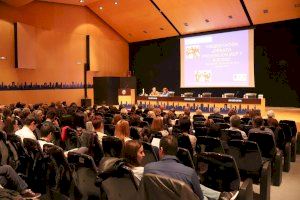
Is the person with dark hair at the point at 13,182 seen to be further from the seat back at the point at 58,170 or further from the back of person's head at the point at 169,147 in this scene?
the back of person's head at the point at 169,147

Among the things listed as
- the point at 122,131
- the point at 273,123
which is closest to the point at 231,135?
the point at 273,123

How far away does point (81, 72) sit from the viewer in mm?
17484

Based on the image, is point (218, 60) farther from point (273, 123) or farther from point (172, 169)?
point (172, 169)

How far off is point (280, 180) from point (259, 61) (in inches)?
403

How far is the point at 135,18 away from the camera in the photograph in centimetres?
1723

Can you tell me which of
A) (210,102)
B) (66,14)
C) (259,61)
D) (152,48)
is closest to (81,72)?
(66,14)

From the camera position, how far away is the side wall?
14.1 m

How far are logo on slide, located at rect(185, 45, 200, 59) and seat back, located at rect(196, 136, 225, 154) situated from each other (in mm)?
12182

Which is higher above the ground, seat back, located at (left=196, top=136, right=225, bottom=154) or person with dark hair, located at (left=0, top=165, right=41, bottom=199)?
seat back, located at (left=196, top=136, right=225, bottom=154)

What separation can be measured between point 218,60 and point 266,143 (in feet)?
36.0

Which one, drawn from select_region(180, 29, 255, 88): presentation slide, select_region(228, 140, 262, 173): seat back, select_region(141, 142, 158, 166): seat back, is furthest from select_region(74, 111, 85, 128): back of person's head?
select_region(180, 29, 255, 88): presentation slide

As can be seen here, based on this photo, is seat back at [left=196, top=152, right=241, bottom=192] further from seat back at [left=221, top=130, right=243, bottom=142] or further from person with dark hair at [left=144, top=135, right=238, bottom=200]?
seat back at [left=221, top=130, right=243, bottom=142]

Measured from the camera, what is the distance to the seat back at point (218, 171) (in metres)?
2.98

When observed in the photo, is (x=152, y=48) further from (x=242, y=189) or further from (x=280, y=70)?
(x=242, y=189)
